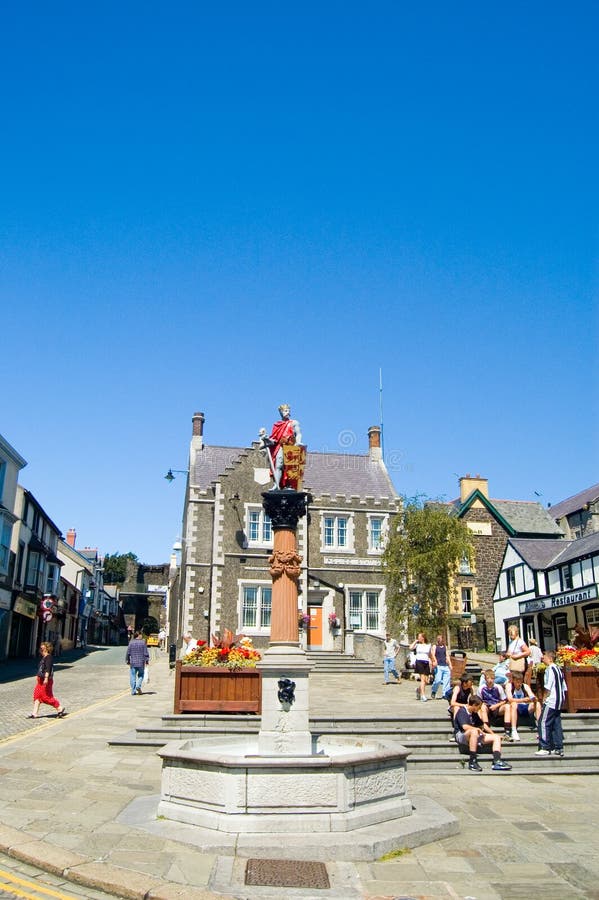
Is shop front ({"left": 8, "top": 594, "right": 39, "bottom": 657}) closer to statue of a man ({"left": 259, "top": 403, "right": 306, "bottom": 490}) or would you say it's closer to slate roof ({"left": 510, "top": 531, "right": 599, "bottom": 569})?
slate roof ({"left": 510, "top": 531, "right": 599, "bottom": 569})

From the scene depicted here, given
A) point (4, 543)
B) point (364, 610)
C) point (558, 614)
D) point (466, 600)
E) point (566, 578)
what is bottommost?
point (558, 614)

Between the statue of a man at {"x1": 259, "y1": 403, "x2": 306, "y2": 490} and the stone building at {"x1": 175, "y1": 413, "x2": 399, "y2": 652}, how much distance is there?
22.1 meters

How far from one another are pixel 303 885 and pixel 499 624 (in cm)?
3549

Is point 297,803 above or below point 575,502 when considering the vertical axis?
below

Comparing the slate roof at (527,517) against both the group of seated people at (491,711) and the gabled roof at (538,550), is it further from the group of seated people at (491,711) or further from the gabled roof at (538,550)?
the group of seated people at (491,711)

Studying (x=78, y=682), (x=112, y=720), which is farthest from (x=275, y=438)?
(x=78, y=682)

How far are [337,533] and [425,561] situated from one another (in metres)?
8.23

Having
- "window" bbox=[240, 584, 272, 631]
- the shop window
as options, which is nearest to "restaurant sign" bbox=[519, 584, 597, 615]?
the shop window

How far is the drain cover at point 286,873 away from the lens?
6598mm

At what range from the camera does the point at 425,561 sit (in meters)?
30.1

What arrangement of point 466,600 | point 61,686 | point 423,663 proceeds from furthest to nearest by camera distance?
point 466,600, point 61,686, point 423,663

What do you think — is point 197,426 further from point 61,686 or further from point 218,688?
point 218,688

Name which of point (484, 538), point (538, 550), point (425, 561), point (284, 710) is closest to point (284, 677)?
point (284, 710)

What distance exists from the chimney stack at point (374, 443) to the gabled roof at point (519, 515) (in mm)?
5795
